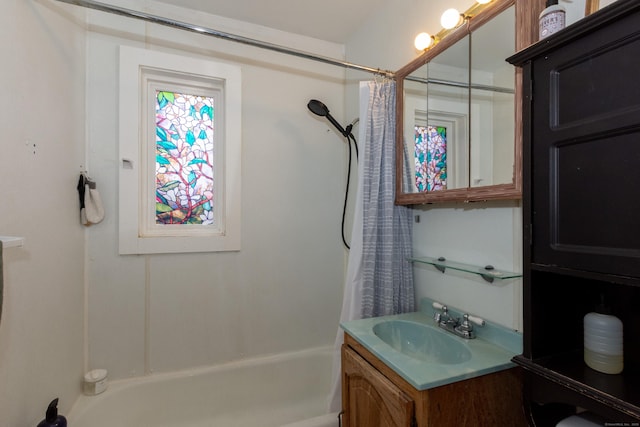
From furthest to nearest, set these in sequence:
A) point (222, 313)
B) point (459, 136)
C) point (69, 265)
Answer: point (222, 313)
point (69, 265)
point (459, 136)

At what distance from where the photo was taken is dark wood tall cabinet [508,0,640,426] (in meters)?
0.56

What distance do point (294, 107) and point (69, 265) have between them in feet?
5.16

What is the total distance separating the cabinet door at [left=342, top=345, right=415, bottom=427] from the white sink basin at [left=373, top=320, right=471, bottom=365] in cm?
18

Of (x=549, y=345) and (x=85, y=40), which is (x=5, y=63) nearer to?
(x=85, y=40)

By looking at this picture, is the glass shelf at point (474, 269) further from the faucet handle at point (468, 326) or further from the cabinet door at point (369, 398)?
the cabinet door at point (369, 398)

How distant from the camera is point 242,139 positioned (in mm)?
1905

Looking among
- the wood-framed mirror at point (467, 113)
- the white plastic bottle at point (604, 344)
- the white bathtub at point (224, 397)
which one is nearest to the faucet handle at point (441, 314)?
the wood-framed mirror at point (467, 113)

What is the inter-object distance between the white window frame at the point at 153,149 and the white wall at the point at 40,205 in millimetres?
212

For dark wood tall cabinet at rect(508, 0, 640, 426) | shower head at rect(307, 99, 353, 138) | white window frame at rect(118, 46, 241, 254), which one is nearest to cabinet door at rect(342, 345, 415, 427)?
dark wood tall cabinet at rect(508, 0, 640, 426)

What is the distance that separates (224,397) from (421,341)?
128 centimetres

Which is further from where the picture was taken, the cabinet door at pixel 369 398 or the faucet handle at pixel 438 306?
the faucet handle at pixel 438 306

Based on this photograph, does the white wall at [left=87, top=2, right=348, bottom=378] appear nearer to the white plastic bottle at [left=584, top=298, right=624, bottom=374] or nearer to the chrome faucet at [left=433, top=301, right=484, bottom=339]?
the chrome faucet at [left=433, top=301, right=484, bottom=339]

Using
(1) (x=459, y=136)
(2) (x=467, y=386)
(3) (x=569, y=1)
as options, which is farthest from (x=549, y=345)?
(3) (x=569, y=1)

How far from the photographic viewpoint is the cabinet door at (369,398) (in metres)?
0.92
